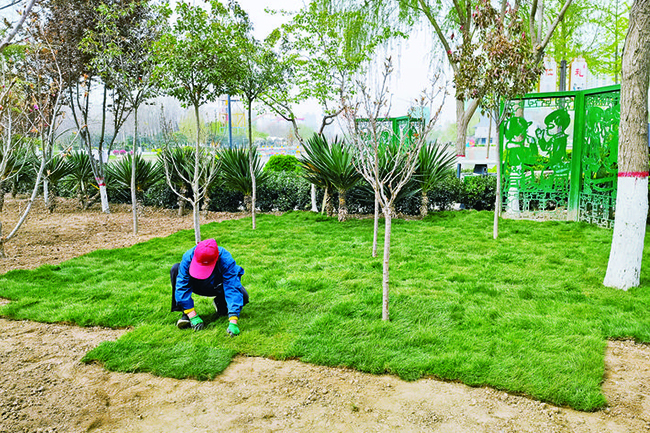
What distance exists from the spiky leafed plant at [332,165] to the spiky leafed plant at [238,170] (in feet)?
5.60

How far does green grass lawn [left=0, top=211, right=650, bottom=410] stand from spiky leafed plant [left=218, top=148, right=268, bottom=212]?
135 inches

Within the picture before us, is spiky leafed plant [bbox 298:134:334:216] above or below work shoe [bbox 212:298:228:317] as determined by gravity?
above

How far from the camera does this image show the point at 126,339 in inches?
140

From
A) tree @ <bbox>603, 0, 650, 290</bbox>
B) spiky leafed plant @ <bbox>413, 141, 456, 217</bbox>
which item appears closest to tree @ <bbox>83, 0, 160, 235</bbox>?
spiky leafed plant @ <bbox>413, 141, 456, 217</bbox>

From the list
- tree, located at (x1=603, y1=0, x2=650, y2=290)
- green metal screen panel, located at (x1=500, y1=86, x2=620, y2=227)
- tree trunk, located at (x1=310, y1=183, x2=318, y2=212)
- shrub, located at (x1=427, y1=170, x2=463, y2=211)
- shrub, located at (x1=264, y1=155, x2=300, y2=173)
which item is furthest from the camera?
shrub, located at (x1=264, y1=155, x2=300, y2=173)

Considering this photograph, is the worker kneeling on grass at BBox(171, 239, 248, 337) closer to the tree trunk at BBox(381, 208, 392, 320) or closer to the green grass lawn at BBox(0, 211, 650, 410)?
the green grass lawn at BBox(0, 211, 650, 410)

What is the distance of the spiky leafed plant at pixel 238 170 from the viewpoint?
10.2m

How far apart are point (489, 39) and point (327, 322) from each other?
5.34 meters

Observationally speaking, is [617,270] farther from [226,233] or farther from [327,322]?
[226,233]

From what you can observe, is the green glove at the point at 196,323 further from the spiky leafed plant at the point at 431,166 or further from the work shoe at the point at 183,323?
the spiky leafed plant at the point at 431,166

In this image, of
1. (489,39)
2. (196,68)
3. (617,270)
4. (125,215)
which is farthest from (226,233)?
(617,270)

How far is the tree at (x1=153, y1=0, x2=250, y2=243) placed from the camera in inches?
268

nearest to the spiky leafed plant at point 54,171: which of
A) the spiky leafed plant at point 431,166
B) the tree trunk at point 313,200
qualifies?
the tree trunk at point 313,200

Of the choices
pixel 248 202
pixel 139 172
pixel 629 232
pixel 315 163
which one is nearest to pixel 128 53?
pixel 139 172
